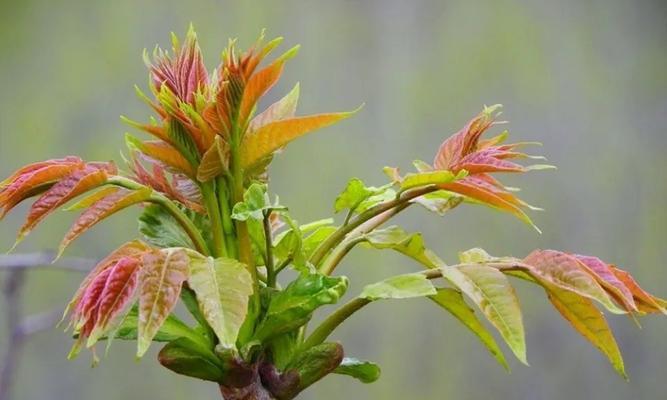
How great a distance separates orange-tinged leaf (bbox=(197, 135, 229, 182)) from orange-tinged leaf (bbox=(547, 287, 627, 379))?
10.8 inches

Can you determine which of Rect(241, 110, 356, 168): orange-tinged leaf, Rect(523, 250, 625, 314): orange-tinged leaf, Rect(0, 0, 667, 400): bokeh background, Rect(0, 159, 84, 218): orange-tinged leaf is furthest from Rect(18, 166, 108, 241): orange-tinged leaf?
Rect(0, 0, 667, 400): bokeh background

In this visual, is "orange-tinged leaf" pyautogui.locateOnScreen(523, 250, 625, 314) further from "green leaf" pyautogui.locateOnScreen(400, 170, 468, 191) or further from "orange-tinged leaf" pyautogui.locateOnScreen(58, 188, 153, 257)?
"orange-tinged leaf" pyautogui.locateOnScreen(58, 188, 153, 257)

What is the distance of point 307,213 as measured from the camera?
1791 mm

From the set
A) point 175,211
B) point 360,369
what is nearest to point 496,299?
point 360,369

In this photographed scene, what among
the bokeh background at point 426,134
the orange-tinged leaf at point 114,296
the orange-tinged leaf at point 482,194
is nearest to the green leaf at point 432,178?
the orange-tinged leaf at point 482,194

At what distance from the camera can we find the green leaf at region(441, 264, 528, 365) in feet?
1.78

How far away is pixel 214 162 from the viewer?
1.98 ft

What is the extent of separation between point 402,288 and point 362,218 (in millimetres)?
86

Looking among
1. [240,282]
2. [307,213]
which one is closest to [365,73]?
[307,213]

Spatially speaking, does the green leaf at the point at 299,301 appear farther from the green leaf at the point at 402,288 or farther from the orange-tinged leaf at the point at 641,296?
the orange-tinged leaf at the point at 641,296

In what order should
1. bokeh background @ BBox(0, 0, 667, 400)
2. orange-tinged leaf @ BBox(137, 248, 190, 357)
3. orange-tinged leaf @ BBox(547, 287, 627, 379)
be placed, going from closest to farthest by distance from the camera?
orange-tinged leaf @ BBox(137, 248, 190, 357), orange-tinged leaf @ BBox(547, 287, 627, 379), bokeh background @ BBox(0, 0, 667, 400)

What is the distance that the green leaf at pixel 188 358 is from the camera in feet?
1.89

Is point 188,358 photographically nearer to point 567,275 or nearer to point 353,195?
point 353,195

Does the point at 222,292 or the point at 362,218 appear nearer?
the point at 222,292
